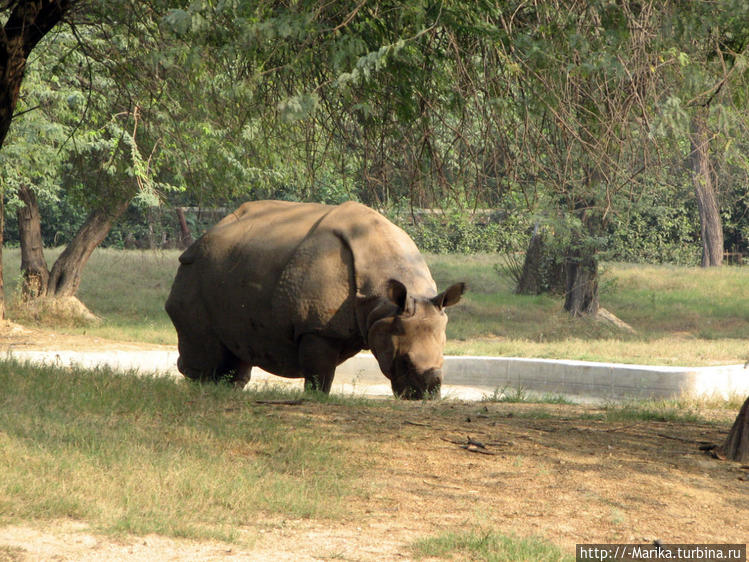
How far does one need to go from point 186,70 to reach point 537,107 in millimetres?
4600

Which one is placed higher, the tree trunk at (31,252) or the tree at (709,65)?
the tree at (709,65)

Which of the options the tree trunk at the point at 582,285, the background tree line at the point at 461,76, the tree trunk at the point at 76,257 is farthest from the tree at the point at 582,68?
the tree trunk at the point at 582,285

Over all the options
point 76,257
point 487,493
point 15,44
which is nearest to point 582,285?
point 76,257

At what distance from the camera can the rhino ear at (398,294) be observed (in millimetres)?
8719

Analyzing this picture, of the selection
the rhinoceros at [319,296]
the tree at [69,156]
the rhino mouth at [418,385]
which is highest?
the tree at [69,156]

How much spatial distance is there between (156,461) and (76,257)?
15.7 meters

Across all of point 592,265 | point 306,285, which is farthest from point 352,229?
point 592,265

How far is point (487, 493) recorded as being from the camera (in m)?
5.72

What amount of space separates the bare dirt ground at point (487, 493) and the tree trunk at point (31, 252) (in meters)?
13.8

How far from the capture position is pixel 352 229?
9328 mm

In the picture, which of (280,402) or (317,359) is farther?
(317,359)

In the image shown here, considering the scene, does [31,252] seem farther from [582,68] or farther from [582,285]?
[582,68]

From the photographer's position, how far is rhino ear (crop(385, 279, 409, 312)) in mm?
8719

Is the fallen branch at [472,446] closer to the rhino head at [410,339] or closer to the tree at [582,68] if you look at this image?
the tree at [582,68]
